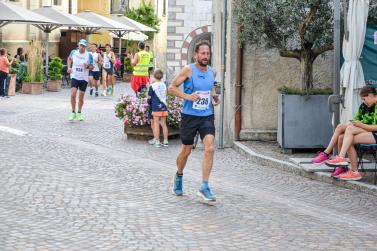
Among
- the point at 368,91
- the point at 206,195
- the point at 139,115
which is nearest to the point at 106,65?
the point at 139,115


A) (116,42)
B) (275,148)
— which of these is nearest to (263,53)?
(275,148)

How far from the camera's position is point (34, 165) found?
11.9 meters

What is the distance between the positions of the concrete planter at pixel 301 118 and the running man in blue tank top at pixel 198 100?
4.24 meters

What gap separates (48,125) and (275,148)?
5589mm

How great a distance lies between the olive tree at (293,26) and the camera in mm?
13570

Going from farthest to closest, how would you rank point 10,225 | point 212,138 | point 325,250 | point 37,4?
1. point 37,4
2. point 212,138
3. point 10,225
4. point 325,250

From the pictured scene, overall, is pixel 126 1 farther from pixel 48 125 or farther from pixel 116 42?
pixel 48 125

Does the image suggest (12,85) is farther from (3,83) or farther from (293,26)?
(293,26)

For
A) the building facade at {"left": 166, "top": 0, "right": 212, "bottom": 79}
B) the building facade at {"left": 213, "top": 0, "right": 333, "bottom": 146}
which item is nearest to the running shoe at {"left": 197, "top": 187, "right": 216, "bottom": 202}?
the building facade at {"left": 213, "top": 0, "right": 333, "bottom": 146}

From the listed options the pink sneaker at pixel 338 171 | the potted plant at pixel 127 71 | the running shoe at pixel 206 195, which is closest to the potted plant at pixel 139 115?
the pink sneaker at pixel 338 171

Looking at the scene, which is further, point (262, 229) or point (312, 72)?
point (312, 72)

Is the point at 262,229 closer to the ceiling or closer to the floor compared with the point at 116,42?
→ closer to the floor

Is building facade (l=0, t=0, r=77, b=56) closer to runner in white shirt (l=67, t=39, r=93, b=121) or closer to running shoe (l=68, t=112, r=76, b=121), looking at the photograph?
running shoe (l=68, t=112, r=76, b=121)

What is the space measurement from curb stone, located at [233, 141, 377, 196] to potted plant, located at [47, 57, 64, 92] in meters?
16.4
